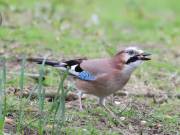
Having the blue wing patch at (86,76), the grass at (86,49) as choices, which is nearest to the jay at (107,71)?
the blue wing patch at (86,76)

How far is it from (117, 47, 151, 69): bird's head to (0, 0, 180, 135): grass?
555mm

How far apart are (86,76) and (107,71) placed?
0.75 ft

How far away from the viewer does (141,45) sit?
1082 cm

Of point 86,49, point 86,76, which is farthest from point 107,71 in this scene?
point 86,49

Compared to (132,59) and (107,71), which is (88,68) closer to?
(107,71)

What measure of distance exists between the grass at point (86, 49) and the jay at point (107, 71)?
10.5 inches

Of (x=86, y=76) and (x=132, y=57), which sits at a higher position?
(x=132, y=57)

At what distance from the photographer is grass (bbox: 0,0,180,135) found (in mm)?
6047

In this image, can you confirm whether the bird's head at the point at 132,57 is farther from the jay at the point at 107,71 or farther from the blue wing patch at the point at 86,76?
the blue wing patch at the point at 86,76

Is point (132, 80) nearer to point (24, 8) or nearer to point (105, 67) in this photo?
point (105, 67)

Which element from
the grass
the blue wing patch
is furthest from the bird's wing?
the grass

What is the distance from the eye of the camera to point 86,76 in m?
6.43

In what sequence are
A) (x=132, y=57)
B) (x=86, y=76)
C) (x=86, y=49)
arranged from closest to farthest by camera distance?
(x=132, y=57), (x=86, y=76), (x=86, y=49)

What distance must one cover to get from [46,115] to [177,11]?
8511mm
